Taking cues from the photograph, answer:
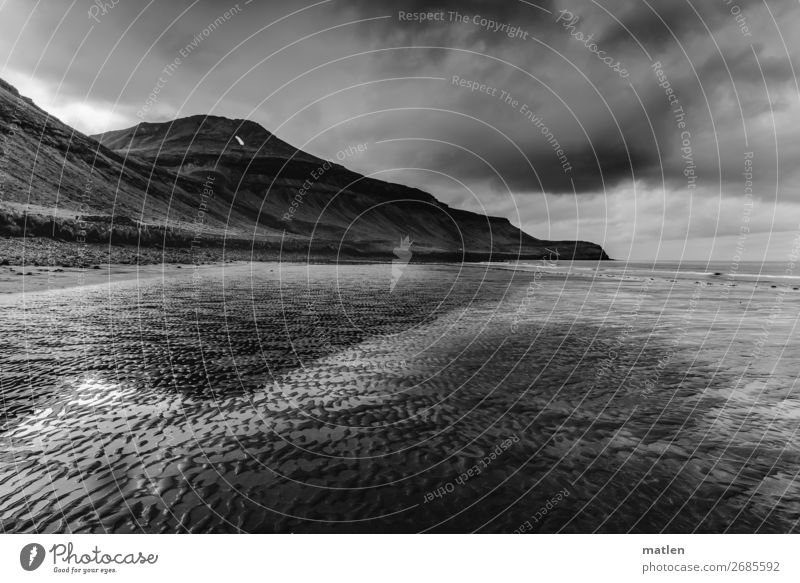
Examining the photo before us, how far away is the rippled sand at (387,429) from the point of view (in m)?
8.23

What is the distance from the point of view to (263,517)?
315 inches

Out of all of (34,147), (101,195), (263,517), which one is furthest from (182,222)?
(263,517)

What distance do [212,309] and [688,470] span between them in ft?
99.5

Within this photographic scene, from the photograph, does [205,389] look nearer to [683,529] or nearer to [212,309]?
[683,529]
